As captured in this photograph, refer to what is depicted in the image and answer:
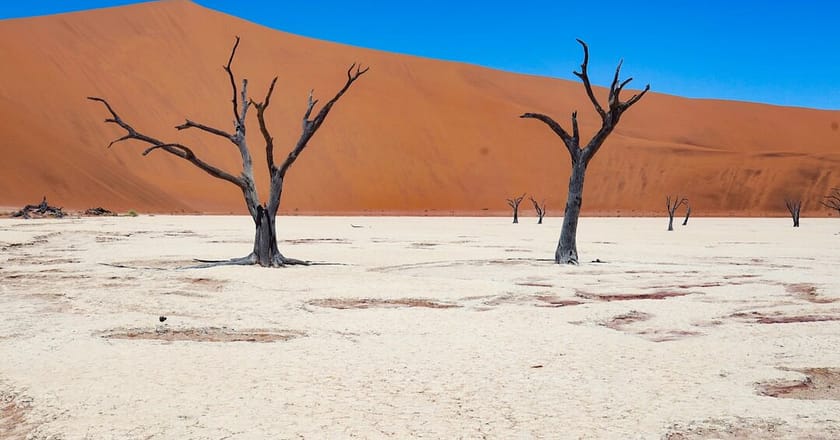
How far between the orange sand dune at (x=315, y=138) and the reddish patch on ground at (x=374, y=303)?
141ft

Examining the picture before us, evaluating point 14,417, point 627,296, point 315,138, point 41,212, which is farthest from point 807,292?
point 315,138

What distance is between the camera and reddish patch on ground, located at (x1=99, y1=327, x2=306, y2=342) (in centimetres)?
727

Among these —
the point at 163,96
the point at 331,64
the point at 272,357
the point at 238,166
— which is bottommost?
the point at 272,357

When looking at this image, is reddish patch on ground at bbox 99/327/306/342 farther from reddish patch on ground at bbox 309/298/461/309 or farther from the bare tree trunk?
the bare tree trunk

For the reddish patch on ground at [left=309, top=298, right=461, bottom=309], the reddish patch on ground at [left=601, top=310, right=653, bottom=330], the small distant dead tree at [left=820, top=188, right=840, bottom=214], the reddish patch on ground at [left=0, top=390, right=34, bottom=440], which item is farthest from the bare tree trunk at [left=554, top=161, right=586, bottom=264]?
the small distant dead tree at [left=820, top=188, right=840, bottom=214]

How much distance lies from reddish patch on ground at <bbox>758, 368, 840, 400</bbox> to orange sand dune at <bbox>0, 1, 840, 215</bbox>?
4829 cm

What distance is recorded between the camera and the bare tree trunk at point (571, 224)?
1520 centimetres

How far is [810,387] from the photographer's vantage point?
5.55 meters

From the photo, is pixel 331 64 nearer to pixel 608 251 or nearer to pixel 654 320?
pixel 608 251

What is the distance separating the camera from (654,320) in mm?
8344

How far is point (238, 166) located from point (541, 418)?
206 feet

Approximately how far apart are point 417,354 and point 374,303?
309 cm

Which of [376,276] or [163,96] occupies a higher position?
[163,96]

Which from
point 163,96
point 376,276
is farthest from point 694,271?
point 163,96
